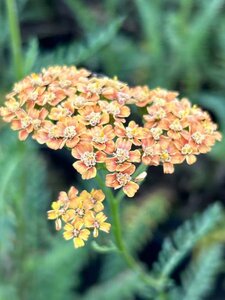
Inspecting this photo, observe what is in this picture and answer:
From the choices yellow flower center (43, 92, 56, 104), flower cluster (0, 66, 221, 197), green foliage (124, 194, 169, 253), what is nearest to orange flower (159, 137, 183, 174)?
flower cluster (0, 66, 221, 197)

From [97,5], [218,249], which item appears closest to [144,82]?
[97,5]

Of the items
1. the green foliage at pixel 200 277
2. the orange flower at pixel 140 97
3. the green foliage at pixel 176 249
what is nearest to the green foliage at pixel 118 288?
the green foliage at pixel 200 277

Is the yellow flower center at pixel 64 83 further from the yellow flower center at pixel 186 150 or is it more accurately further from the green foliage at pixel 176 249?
the green foliage at pixel 176 249

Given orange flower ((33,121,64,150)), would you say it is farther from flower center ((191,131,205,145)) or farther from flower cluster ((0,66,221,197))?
flower center ((191,131,205,145))

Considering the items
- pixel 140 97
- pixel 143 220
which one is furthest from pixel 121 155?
pixel 143 220

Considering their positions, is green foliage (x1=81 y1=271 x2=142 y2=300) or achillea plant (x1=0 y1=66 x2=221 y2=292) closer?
achillea plant (x1=0 y1=66 x2=221 y2=292)

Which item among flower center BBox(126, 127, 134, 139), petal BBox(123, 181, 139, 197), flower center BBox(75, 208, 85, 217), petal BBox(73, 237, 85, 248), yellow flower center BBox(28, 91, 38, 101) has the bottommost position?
petal BBox(73, 237, 85, 248)

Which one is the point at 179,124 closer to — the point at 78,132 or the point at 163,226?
the point at 78,132
